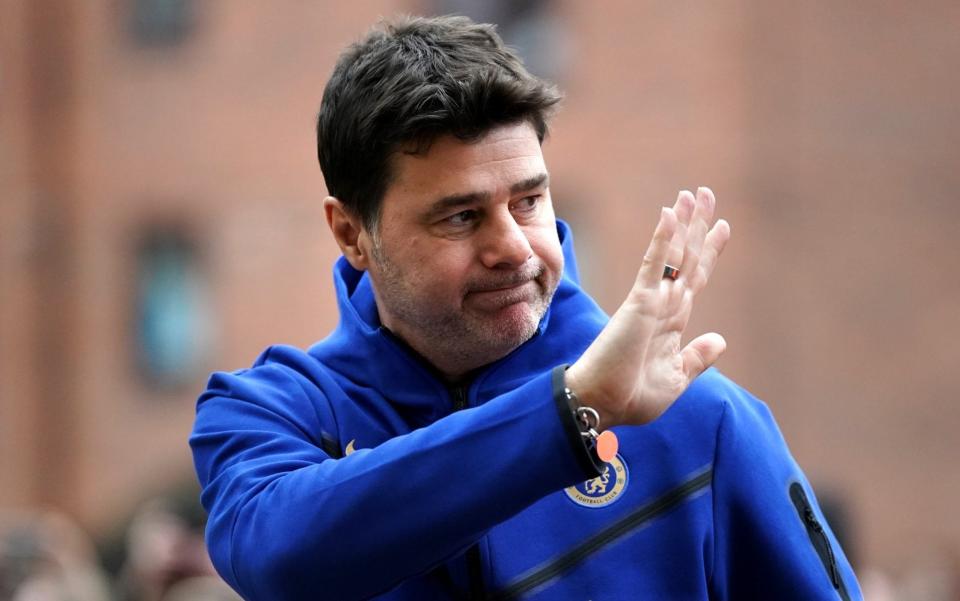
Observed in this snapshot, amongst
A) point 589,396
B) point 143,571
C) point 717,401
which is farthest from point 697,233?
point 143,571

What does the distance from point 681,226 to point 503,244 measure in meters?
0.43

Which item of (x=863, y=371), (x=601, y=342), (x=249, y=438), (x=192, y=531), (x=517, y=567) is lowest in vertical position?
(x=863, y=371)

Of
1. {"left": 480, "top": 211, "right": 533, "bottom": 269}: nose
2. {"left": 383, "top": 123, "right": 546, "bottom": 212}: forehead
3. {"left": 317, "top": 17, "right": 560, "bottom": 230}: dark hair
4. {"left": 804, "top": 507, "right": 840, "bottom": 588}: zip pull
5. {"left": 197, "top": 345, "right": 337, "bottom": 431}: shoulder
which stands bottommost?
{"left": 804, "top": 507, "right": 840, "bottom": 588}: zip pull

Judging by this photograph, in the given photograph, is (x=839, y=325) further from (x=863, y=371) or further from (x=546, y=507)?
(x=546, y=507)

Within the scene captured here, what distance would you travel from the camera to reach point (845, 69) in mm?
21484

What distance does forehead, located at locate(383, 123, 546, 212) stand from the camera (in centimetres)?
300

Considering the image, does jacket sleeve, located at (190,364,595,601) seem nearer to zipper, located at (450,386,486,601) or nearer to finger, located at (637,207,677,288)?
finger, located at (637,207,677,288)

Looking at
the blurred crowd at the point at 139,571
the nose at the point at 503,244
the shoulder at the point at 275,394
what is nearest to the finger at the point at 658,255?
the nose at the point at 503,244

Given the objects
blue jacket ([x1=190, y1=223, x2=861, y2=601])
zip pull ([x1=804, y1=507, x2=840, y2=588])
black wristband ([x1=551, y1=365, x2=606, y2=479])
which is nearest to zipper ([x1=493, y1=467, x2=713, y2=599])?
blue jacket ([x1=190, y1=223, x2=861, y2=601])

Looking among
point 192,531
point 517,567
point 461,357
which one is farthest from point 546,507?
point 192,531

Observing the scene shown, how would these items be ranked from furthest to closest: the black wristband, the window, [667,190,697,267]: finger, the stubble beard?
1. the window
2. the stubble beard
3. [667,190,697,267]: finger
4. the black wristband

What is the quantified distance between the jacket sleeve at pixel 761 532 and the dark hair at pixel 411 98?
719 millimetres

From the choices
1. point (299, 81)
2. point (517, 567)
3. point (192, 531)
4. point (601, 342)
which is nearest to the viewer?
point (601, 342)

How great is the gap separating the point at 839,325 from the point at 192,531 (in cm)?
1320
